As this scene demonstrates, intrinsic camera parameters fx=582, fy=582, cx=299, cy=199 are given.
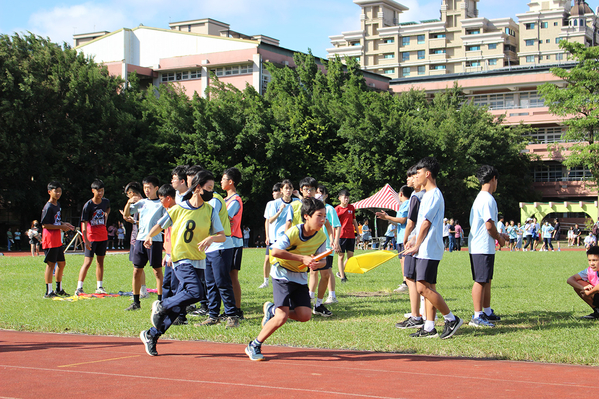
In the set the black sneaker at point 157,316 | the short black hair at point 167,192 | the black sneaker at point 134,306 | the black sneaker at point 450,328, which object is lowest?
the black sneaker at point 134,306

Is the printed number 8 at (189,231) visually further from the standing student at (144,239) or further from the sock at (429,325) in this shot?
the sock at (429,325)

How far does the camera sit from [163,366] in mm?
5715

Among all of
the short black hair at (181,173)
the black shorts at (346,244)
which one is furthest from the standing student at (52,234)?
the black shorts at (346,244)

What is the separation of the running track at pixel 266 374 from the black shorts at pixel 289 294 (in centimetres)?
57

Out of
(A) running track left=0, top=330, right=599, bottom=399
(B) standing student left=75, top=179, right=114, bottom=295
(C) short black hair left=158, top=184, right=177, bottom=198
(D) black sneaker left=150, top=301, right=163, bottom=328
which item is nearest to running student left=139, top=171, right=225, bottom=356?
(D) black sneaker left=150, top=301, right=163, bottom=328

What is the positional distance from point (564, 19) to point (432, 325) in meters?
93.4

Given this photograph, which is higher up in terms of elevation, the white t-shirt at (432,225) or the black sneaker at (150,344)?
the white t-shirt at (432,225)

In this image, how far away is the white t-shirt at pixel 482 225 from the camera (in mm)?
7699

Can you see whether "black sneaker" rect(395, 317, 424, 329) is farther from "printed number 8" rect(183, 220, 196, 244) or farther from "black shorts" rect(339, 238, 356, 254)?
"black shorts" rect(339, 238, 356, 254)

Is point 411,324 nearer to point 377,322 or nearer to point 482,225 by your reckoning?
point 377,322

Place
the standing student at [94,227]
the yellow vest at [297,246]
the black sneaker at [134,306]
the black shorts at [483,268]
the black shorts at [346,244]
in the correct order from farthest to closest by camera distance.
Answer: the black shorts at [346,244]
the standing student at [94,227]
the black sneaker at [134,306]
the black shorts at [483,268]
the yellow vest at [297,246]

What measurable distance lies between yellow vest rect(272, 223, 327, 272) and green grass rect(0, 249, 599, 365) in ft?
4.01

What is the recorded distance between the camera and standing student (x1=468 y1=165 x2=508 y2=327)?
7.66 m

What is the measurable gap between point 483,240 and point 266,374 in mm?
3806
